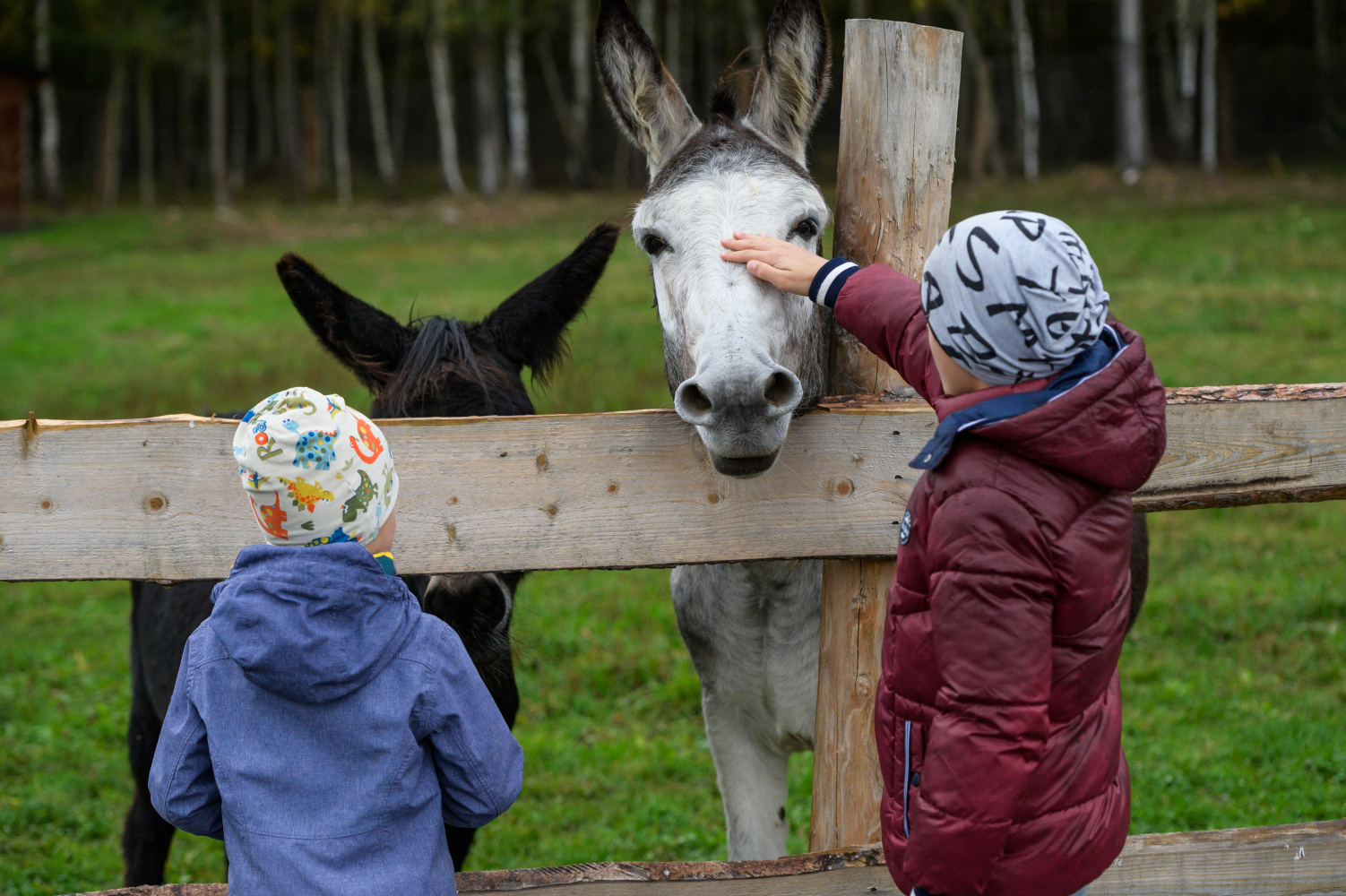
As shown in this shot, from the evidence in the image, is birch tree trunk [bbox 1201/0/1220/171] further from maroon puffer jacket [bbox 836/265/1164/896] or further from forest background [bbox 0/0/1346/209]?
maroon puffer jacket [bbox 836/265/1164/896]

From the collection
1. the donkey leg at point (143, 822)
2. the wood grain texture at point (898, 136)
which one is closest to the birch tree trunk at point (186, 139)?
the donkey leg at point (143, 822)

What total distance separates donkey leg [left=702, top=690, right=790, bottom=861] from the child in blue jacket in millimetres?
1397

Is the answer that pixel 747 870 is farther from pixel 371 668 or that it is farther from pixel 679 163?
pixel 679 163

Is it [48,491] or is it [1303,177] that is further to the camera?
[1303,177]

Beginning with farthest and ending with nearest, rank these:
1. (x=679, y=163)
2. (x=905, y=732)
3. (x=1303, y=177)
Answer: (x=1303, y=177)
(x=679, y=163)
(x=905, y=732)

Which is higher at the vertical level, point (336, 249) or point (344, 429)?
point (336, 249)

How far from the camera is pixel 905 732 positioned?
6.01 ft

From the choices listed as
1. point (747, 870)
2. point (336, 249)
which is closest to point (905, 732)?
point (747, 870)

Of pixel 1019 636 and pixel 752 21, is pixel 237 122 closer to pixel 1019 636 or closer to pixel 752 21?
pixel 752 21

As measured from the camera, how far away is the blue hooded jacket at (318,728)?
1708 mm

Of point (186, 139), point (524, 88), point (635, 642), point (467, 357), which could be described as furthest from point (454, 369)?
point (524, 88)

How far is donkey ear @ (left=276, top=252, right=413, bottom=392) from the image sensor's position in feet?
9.50

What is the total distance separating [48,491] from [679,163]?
1.59 metres

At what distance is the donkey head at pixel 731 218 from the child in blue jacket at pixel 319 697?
2.14ft
